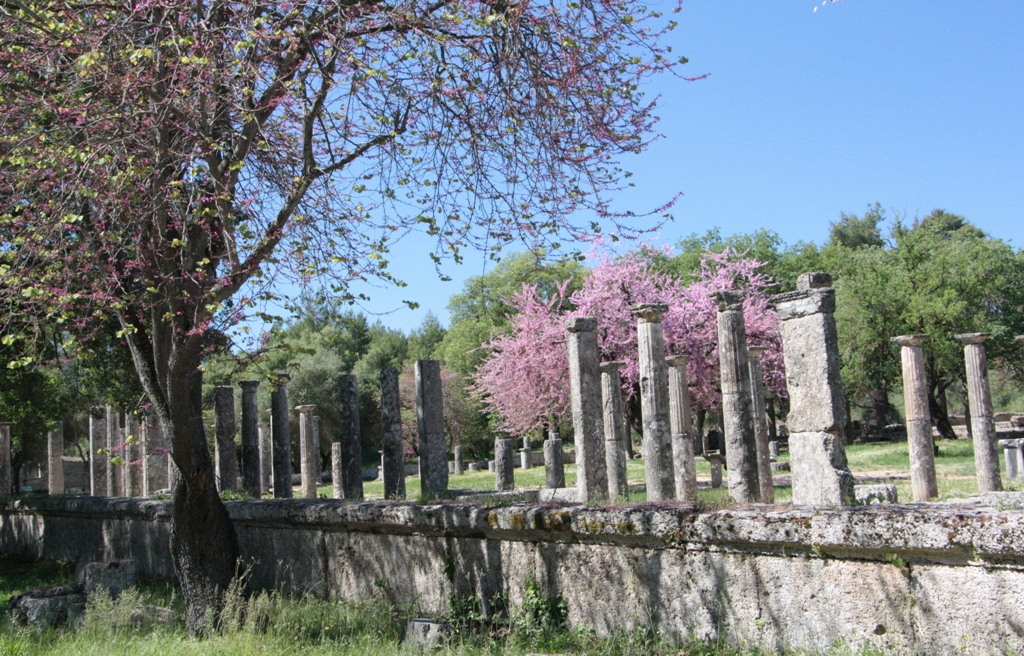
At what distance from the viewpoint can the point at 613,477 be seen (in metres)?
15.4

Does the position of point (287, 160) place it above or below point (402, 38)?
below

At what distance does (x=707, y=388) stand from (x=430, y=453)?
15.7m

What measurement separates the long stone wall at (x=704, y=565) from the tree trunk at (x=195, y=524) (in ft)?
3.95

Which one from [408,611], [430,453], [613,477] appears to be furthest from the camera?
[613,477]

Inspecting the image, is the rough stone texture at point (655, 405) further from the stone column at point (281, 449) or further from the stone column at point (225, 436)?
the stone column at point (225, 436)

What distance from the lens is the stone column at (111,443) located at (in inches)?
894

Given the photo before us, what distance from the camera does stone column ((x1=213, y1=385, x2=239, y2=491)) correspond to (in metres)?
17.7

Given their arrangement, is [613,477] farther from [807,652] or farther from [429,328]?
[429,328]

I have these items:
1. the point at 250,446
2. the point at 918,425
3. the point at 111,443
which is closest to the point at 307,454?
the point at 250,446

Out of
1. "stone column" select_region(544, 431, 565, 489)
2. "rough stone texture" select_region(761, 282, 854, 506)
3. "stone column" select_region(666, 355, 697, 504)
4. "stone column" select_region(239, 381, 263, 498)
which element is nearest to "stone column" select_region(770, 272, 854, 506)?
"rough stone texture" select_region(761, 282, 854, 506)

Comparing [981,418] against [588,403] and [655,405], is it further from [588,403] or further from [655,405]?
[588,403]

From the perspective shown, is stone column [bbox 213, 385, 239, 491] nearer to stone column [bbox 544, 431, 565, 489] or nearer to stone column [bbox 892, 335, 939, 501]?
stone column [bbox 544, 431, 565, 489]

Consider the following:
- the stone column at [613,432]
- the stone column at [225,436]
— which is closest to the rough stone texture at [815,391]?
the stone column at [613,432]

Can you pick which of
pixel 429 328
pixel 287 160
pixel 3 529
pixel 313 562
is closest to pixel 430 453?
pixel 313 562
